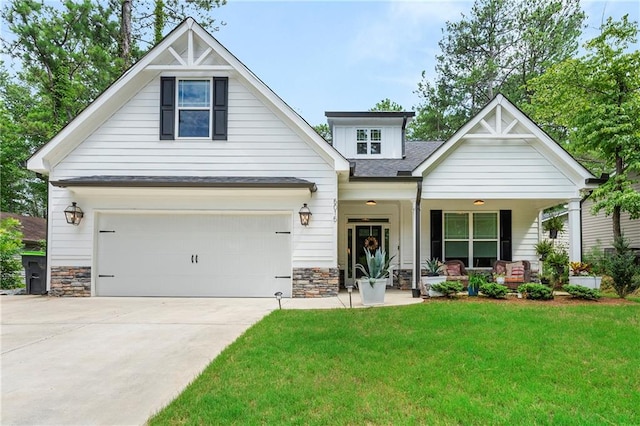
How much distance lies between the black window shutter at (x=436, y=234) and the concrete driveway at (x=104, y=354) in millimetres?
6119

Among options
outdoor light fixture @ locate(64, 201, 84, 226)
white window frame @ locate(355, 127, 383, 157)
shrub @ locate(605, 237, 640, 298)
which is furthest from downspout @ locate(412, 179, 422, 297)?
outdoor light fixture @ locate(64, 201, 84, 226)

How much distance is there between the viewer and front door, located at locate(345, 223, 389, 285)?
13250 millimetres

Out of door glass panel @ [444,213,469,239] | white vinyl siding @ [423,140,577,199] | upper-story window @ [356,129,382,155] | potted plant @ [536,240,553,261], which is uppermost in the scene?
upper-story window @ [356,129,382,155]

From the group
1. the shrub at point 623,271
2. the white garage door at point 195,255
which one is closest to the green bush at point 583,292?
the shrub at point 623,271

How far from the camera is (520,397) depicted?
11.9ft

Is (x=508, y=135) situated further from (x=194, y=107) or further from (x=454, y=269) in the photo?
(x=194, y=107)

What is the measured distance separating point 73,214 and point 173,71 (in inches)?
173

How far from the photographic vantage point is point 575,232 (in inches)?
431

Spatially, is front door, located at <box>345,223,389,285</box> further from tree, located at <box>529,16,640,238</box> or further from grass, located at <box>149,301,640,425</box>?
tree, located at <box>529,16,640,238</box>

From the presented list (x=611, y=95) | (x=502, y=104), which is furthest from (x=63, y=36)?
(x=611, y=95)

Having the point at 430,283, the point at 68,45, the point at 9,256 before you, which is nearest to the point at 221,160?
the point at 430,283

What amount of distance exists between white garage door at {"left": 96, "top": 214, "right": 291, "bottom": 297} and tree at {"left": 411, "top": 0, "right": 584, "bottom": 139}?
62.2 feet

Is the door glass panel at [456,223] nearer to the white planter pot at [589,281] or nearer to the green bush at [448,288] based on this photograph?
the white planter pot at [589,281]

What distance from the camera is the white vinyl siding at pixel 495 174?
11.0m
